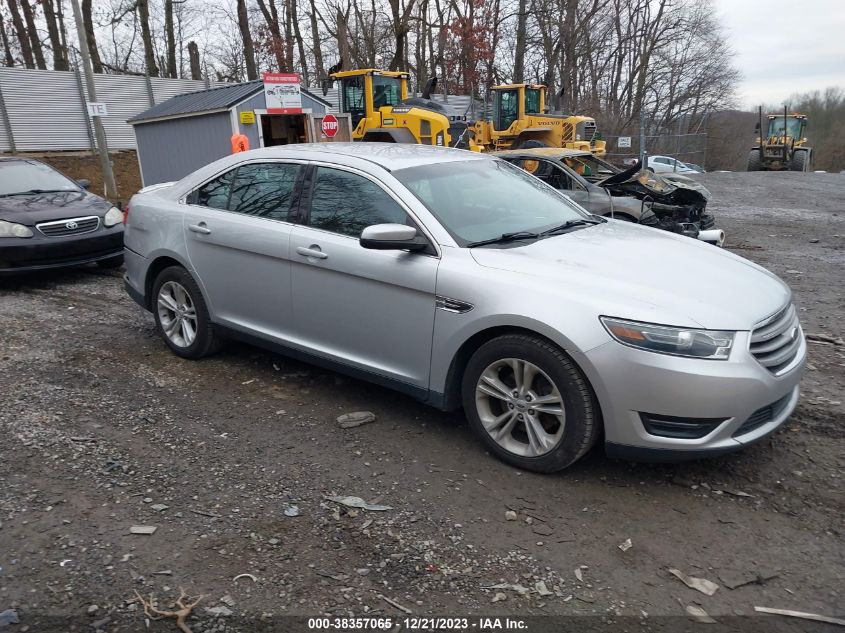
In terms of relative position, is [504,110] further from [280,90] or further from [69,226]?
[69,226]

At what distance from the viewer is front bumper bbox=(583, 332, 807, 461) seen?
9.62ft

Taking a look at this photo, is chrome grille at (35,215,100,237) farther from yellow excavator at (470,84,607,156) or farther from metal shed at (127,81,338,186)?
yellow excavator at (470,84,607,156)

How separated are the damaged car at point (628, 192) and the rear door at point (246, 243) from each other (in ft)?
19.1

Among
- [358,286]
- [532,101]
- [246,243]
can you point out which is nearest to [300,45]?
[532,101]

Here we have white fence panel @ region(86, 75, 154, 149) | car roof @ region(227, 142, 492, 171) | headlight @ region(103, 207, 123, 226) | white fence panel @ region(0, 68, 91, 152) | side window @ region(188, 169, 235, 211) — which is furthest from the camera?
white fence panel @ region(86, 75, 154, 149)

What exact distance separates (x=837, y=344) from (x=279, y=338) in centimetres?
455

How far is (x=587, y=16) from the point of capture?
113 ft

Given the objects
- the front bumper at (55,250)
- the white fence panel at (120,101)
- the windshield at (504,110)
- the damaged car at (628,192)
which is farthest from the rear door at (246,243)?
the white fence panel at (120,101)

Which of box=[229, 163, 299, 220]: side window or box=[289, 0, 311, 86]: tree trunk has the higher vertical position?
box=[289, 0, 311, 86]: tree trunk

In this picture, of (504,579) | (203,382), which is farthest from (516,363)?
(203,382)

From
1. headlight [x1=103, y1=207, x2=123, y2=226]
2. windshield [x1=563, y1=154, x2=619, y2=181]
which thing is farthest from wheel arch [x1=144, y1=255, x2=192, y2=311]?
windshield [x1=563, y1=154, x2=619, y2=181]

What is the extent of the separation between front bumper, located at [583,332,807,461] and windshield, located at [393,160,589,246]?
1.14 m

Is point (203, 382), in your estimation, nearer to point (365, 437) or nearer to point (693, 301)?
point (365, 437)

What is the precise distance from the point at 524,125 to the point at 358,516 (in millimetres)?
18204
